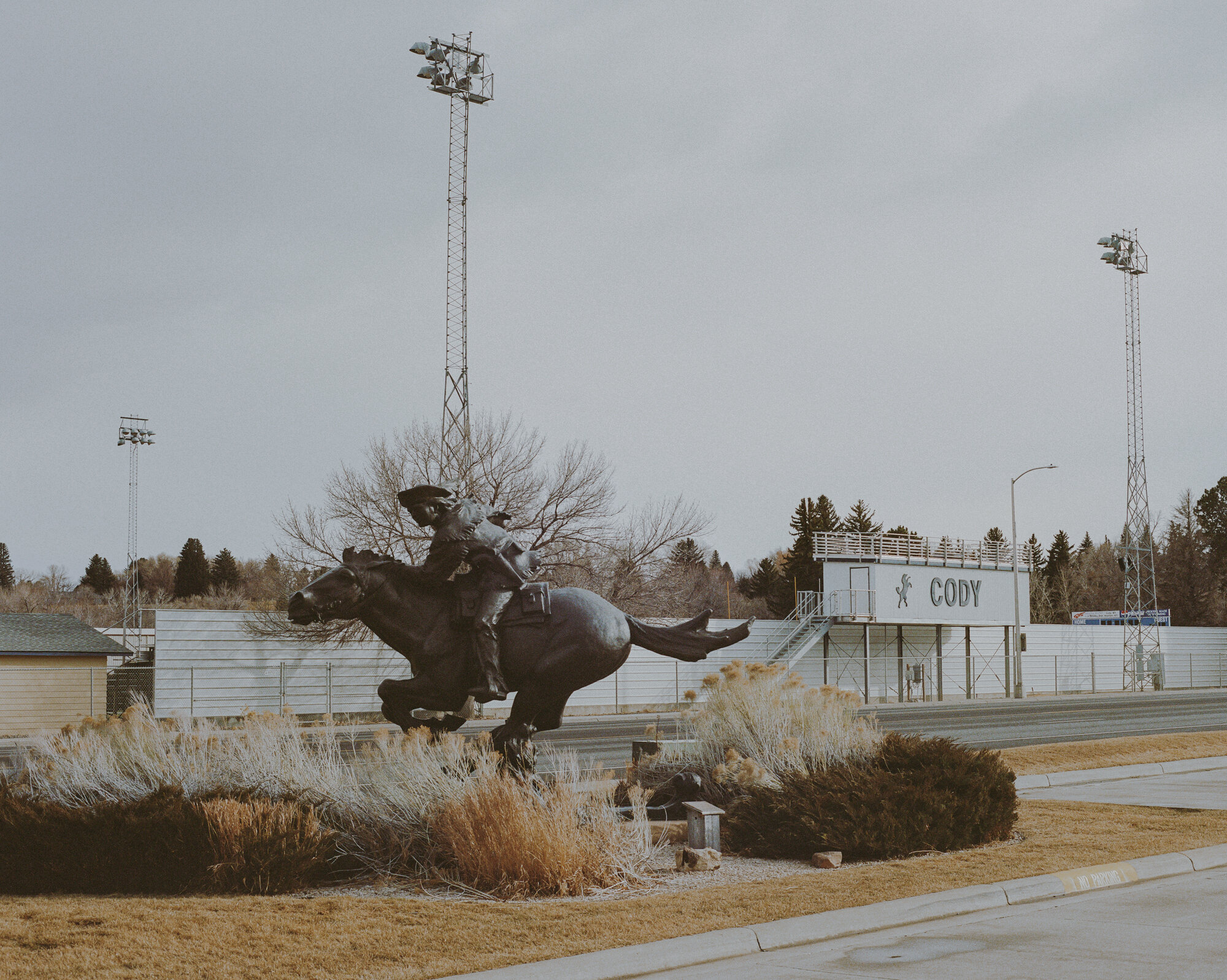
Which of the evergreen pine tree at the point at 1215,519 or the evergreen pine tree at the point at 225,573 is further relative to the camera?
the evergreen pine tree at the point at 225,573

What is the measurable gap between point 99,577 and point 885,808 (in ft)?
406

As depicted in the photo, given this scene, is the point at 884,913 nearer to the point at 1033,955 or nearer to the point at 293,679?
the point at 1033,955

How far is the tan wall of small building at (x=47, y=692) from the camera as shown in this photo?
2827 centimetres

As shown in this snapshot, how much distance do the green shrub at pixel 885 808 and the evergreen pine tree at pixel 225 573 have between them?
109 metres

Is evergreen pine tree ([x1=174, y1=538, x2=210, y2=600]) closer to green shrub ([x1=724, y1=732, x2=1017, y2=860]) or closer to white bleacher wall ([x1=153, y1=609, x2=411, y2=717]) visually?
white bleacher wall ([x1=153, y1=609, x2=411, y2=717])

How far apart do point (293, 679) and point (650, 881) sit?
26.1 meters

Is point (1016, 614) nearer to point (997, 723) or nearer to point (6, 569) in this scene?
point (997, 723)

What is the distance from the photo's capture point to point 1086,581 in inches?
4294

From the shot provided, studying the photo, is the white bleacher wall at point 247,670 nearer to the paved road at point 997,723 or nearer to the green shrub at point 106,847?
the paved road at point 997,723

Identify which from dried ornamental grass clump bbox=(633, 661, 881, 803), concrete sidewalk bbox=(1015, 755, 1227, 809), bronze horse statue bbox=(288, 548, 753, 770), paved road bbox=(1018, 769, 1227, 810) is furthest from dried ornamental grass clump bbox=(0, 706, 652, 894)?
concrete sidewalk bbox=(1015, 755, 1227, 809)

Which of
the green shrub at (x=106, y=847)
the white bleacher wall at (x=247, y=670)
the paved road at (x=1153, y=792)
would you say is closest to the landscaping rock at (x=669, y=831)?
A: the green shrub at (x=106, y=847)

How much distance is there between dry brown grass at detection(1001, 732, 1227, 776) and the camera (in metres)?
17.2

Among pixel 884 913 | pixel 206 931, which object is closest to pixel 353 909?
pixel 206 931

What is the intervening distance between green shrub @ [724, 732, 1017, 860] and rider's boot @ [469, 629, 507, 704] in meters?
2.26
